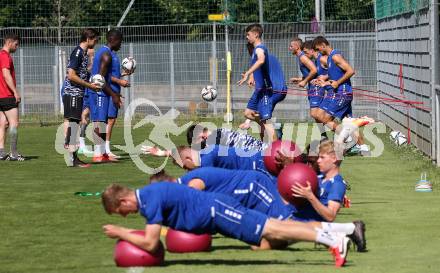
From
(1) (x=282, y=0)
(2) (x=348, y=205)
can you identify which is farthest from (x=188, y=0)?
(2) (x=348, y=205)

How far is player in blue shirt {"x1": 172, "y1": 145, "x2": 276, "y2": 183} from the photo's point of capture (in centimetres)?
1187

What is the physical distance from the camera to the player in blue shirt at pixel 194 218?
9641mm

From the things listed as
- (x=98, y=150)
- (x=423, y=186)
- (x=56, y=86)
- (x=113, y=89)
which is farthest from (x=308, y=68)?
(x=56, y=86)

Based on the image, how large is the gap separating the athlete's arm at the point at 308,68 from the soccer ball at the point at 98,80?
182 inches

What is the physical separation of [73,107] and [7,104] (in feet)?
4.71

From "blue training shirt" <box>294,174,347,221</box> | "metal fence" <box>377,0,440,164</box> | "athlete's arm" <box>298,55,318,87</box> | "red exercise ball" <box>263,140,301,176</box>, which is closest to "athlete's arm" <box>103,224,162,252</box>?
"blue training shirt" <box>294,174,347,221</box>

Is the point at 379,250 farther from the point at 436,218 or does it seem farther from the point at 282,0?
the point at 282,0

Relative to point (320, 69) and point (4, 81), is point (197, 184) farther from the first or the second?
point (320, 69)

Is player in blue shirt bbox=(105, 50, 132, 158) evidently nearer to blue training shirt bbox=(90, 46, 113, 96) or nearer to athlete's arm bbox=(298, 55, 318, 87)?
blue training shirt bbox=(90, 46, 113, 96)

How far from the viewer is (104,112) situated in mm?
20234

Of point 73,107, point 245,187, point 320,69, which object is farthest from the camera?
point 320,69

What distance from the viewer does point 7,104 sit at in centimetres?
2045

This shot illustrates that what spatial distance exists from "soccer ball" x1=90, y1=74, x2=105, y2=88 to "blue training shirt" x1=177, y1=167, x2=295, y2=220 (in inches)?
341

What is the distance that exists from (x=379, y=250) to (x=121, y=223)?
3246 mm
